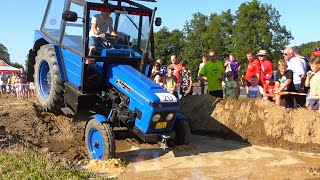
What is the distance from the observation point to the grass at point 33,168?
204 inches

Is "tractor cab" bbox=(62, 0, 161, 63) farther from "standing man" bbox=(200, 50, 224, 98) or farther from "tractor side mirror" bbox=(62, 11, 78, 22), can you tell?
"standing man" bbox=(200, 50, 224, 98)

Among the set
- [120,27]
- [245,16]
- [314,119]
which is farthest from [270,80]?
[245,16]

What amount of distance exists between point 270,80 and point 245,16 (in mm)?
50556

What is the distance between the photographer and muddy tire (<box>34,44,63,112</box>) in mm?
8031

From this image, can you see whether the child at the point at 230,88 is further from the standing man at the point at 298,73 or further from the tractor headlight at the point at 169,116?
the tractor headlight at the point at 169,116

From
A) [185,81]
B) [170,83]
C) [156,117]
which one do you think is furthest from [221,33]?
[156,117]

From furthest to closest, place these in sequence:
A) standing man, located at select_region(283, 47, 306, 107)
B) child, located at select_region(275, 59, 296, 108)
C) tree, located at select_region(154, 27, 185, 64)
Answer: tree, located at select_region(154, 27, 185, 64) < standing man, located at select_region(283, 47, 306, 107) < child, located at select_region(275, 59, 296, 108)

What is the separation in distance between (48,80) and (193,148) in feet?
11.3

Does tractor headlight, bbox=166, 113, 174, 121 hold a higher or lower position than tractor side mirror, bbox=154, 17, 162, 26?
lower

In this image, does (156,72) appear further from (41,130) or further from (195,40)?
(195,40)

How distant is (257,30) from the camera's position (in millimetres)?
57000

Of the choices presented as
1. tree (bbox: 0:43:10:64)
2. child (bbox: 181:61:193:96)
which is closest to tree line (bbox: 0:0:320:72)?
child (bbox: 181:61:193:96)

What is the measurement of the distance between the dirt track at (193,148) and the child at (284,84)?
2.23 feet

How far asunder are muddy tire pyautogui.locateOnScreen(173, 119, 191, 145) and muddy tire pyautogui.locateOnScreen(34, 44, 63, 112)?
237cm
